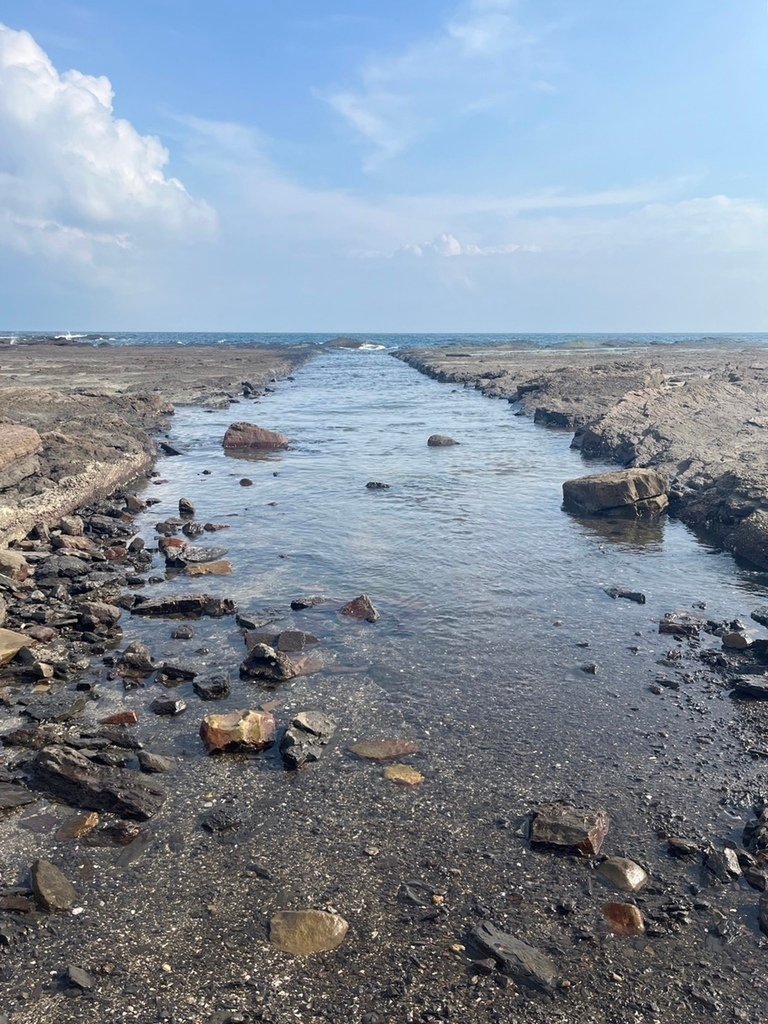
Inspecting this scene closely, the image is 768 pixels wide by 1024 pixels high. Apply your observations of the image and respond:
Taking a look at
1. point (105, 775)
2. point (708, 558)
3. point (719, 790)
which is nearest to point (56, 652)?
point (105, 775)

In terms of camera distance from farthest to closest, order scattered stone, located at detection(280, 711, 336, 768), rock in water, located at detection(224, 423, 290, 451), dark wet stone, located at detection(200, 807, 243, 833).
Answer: rock in water, located at detection(224, 423, 290, 451) < scattered stone, located at detection(280, 711, 336, 768) < dark wet stone, located at detection(200, 807, 243, 833)

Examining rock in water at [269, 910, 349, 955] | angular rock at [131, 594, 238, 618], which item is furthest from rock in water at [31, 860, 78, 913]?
angular rock at [131, 594, 238, 618]

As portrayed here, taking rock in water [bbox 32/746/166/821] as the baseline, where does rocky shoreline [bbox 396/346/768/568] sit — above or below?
above

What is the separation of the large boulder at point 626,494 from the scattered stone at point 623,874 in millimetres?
12241

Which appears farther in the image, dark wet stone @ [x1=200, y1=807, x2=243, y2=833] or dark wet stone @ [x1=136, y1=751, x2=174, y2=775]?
dark wet stone @ [x1=136, y1=751, x2=174, y2=775]

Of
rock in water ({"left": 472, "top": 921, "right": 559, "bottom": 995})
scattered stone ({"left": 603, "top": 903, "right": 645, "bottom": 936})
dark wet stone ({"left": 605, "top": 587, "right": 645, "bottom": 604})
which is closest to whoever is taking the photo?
rock in water ({"left": 472, "top": 921, "right": 559, "bottom": 995})

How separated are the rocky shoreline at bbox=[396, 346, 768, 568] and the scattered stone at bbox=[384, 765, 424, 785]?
9.62 m

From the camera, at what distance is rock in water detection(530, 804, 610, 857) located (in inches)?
236

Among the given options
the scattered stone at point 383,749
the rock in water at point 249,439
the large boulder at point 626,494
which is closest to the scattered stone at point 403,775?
the scattered stone at point 383,749

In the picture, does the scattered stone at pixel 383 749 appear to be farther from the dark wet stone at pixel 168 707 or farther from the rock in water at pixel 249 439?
the rock in water at pixel 249 439

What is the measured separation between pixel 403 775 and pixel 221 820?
1.78 m

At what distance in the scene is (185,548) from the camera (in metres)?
14.1

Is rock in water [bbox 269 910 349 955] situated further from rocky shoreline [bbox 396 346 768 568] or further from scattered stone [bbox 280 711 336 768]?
rocky shoreline [bbox 396 346 768 568]

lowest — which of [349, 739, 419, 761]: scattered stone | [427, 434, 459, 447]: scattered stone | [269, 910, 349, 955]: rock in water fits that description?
[269, 910, 349, 955]: rock in water
